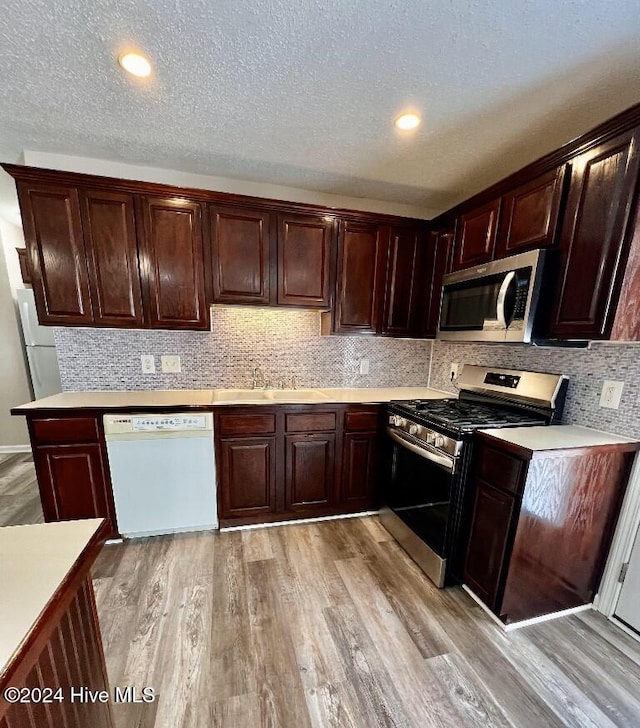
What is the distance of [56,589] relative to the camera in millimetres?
625

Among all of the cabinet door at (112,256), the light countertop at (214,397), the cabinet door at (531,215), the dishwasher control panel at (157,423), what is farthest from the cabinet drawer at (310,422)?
the cabinet door at (531,215)

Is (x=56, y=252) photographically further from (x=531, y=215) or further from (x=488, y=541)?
(x=488, y=541)

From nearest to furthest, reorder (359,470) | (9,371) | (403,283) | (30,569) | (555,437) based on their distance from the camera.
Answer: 1. (30,569)
2. (555,437)
3. (359,470)
4. (403,283)
5. (9,371)

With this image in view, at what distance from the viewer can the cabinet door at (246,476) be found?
2.14 metres

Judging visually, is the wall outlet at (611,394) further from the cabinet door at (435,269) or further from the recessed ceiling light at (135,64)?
the recessed ceiling light at (135,64)

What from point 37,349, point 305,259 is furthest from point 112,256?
point 37,349

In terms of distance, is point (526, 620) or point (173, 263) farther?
point (173, 263)

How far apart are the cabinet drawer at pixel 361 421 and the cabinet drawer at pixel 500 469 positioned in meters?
0.83

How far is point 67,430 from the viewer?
6.21ft

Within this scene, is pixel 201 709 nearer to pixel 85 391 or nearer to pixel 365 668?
pixel 365 668

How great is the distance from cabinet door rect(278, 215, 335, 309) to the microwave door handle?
1150 mm

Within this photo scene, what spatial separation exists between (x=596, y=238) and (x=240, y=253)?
1.98 meters

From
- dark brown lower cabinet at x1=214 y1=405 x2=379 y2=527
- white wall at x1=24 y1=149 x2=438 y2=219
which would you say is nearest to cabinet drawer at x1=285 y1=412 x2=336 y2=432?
dark brown lower cabinet at x1=214 y1=405 x2=379 y2=527

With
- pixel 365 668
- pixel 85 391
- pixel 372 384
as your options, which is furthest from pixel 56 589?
pixel 372 384
